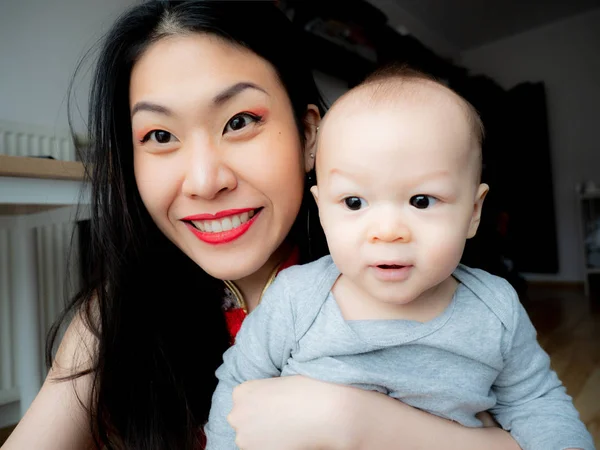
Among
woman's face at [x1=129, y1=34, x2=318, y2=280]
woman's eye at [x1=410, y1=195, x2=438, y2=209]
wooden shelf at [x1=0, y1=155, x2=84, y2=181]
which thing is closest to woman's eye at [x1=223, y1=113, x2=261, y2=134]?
woman's face at [x1=129, y1=34, x2=318, y2=280]

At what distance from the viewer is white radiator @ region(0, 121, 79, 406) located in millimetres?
2084

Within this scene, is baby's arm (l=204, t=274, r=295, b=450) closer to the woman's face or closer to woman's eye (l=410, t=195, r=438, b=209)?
the woman's face

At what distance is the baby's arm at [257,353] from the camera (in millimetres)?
729

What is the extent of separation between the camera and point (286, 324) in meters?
0.72

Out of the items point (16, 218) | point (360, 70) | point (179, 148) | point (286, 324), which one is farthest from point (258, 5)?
point (360, 70)

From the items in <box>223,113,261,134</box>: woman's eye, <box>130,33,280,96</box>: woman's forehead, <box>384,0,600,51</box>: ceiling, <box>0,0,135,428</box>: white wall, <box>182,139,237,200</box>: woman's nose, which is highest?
<box>384,0,600,51</box>: ceiling

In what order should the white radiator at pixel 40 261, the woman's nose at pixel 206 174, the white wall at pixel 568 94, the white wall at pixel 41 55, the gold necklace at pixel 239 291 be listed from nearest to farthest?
the woman's nose at pixel 206 174, the gold necklace at pixel 239 291, the white radiator at pixel 40 261, the white wall at pixel 41 55, the white wall at pixel 568 94

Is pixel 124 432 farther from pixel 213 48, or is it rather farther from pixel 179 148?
pixel 213 48

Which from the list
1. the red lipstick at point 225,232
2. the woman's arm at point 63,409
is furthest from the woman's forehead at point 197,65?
the woman's arm at point 63,409

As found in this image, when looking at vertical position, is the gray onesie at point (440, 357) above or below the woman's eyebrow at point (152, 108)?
below

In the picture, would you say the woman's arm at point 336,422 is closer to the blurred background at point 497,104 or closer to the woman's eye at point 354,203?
the woman's eye at point 354,203

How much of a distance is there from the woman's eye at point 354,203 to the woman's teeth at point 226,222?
0.27 meters

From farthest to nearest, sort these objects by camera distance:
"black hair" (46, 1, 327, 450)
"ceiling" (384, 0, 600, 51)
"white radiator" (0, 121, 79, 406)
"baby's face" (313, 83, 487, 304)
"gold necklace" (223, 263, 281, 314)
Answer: "ceiling" (384, 0, 600, 51) → "white radiator" (0, 121, 79, 406) → "gold necklace" (223, 263, 281, 314) → "black hair" (46, 1, 327, 450) → "baby's face" (313, 83, 487, 304)

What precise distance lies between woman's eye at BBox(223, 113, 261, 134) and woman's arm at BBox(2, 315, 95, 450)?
53 cm
